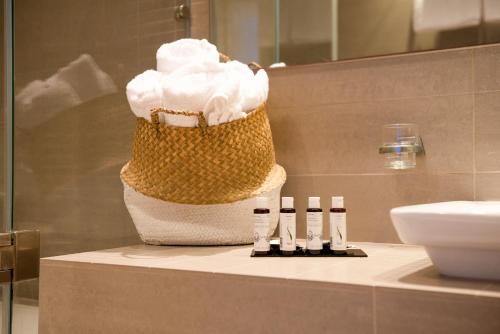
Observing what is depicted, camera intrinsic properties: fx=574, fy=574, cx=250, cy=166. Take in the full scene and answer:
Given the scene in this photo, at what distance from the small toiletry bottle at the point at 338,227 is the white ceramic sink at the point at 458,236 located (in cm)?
→ 33

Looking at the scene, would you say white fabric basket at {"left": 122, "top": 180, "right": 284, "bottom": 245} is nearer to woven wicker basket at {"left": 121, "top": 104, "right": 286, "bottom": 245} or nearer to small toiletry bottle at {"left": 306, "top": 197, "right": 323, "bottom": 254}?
woven wicker basket at {"left": 121, "top": 104, "right": 286, "bottom": 245}

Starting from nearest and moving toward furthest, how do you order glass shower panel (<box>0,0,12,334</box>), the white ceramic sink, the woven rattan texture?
the white ceramic sink → the woven rattan texture → glass shower panel (<box>0,0,12,334</box>)

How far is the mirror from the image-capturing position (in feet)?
4.86

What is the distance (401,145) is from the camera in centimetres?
150

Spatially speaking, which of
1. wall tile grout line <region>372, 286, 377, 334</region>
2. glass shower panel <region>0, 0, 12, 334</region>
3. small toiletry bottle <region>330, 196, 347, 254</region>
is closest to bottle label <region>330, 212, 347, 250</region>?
small toiletry bottle <region>330, 196, 347, 254</region>

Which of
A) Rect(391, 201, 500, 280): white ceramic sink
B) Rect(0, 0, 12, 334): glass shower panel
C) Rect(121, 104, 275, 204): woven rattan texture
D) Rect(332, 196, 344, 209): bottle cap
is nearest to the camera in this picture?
Rect(391, 201, 500, 280): white ceramic sink

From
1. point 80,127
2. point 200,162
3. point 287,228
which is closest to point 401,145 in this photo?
point 287,228

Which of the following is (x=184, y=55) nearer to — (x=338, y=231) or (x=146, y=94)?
(x=146, y=94)

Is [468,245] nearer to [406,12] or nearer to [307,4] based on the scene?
[406,12]

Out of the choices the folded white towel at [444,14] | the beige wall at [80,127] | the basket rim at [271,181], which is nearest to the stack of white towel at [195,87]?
the basket rim at [271,181]

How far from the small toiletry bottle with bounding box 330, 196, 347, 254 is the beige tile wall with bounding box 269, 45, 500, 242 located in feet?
0.94

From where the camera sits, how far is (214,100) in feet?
4.60

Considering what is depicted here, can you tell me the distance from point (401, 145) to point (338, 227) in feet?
1.03

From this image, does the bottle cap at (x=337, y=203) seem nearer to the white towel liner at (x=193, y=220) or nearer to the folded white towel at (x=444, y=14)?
the white towel liner at (x=193, y=220)
